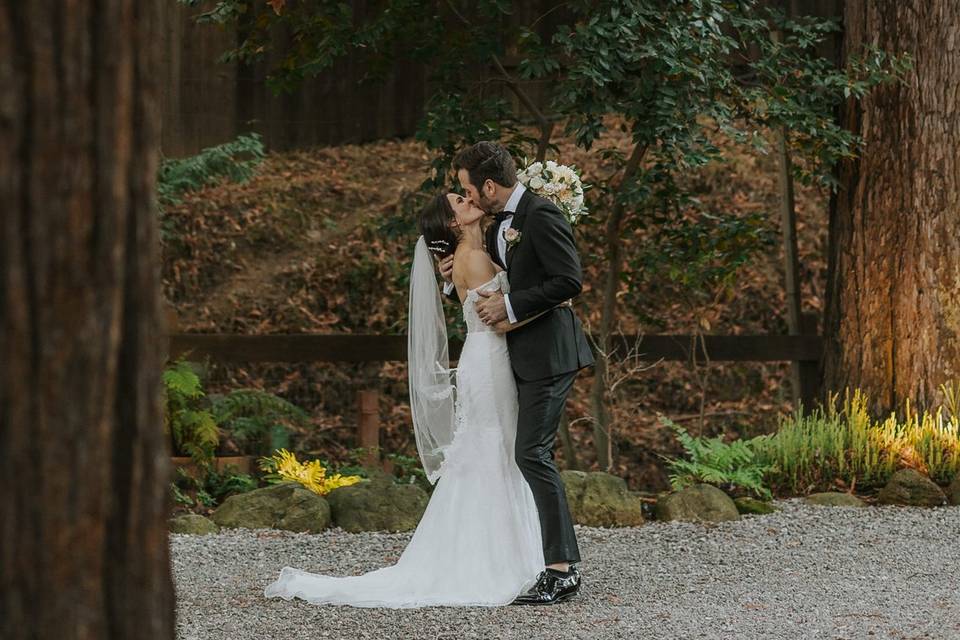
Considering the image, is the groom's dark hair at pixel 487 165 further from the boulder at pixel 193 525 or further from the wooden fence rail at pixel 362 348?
the wooden fence rail at pixel 362 348

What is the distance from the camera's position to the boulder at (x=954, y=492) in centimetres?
762

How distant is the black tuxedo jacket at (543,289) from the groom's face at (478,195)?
13 cm

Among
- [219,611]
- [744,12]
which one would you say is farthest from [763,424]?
[219,611]

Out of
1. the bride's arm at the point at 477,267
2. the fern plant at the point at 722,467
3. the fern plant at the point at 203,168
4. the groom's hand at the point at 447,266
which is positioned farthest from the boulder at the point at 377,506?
the fern plant at the point at 203,168

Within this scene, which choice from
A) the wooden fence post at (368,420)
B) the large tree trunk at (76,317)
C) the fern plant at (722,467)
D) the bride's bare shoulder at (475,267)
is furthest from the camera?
the wooden fence post at (368,420)

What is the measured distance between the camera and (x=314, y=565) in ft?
19.6

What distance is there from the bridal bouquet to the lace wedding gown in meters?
0.52

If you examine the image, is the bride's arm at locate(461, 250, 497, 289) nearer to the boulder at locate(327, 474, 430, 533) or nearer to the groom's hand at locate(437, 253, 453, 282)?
the groom's hand at locate(437, 253, 453, 282)

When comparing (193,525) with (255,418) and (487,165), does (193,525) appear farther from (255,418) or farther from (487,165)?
(487,165)

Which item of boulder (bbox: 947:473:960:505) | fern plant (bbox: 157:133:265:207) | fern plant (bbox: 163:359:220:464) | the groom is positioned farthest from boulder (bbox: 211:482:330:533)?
boulder (bbox: 947:473:960:505)

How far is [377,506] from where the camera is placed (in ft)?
23.0

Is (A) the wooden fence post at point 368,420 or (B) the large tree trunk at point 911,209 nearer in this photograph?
(B) the large tree trunk at point 911,209

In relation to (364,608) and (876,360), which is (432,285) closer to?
(364,608)

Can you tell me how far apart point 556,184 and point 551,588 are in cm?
183
